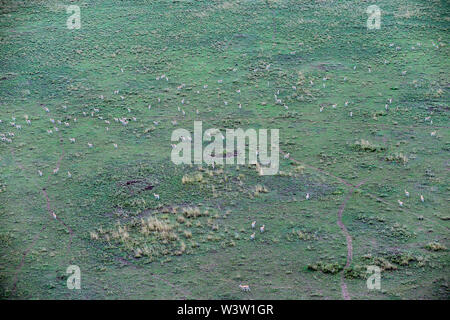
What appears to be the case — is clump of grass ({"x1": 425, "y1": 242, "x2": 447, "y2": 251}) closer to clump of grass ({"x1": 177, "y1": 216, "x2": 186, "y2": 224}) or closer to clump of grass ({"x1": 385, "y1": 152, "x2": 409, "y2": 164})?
clump of grass ({"x1": 385, "y1": 152, "x2": 409, "y2": 164})

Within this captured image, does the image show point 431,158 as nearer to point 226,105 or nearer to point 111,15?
point 226,105

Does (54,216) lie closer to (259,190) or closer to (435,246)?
(259,190)

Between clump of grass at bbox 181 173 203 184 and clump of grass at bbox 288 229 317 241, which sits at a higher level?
clump of grass at bbox 181 173 203 184
